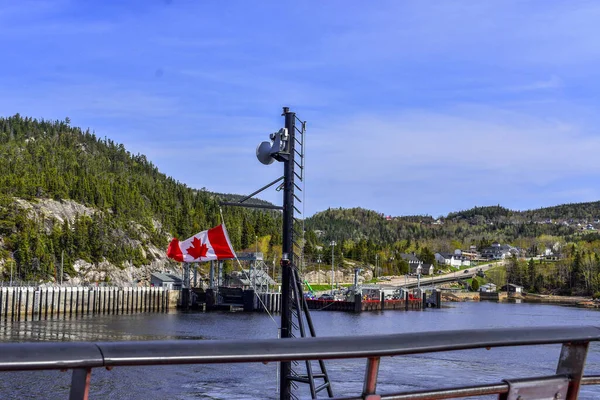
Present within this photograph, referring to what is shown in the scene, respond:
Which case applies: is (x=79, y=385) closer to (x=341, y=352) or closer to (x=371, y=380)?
(x=341, y=352)

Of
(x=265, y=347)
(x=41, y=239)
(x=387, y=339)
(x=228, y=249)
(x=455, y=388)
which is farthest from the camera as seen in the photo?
(x=41, y=239)

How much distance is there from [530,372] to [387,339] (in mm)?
44730

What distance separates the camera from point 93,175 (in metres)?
190

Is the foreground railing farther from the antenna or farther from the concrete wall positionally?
the concrete wall

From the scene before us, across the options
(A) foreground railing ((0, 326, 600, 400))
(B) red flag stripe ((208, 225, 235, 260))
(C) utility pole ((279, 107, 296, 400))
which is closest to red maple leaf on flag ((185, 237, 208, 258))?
(B) red flag stripe ((208, 225, 235, 260))

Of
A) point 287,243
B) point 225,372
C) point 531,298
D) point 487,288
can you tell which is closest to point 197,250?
point 225,372

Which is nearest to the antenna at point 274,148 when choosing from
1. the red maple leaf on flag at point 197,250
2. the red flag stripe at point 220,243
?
the red flag stripe at point 220,243

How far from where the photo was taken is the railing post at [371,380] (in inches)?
163

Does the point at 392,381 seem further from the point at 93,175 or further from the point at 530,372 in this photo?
the point at 93,175

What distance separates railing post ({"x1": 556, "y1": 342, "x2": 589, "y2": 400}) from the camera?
15.8ft

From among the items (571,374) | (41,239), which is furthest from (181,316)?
(571,374)

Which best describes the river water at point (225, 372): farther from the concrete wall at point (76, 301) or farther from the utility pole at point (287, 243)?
the concrete wall at point (76, 301)

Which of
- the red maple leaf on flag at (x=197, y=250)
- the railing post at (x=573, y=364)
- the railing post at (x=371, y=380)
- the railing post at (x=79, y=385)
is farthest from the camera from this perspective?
the red maple leaf on flag at (x=197, y=250)

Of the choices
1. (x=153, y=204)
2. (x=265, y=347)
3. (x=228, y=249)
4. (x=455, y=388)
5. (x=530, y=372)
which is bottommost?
(x=530, y=372)
